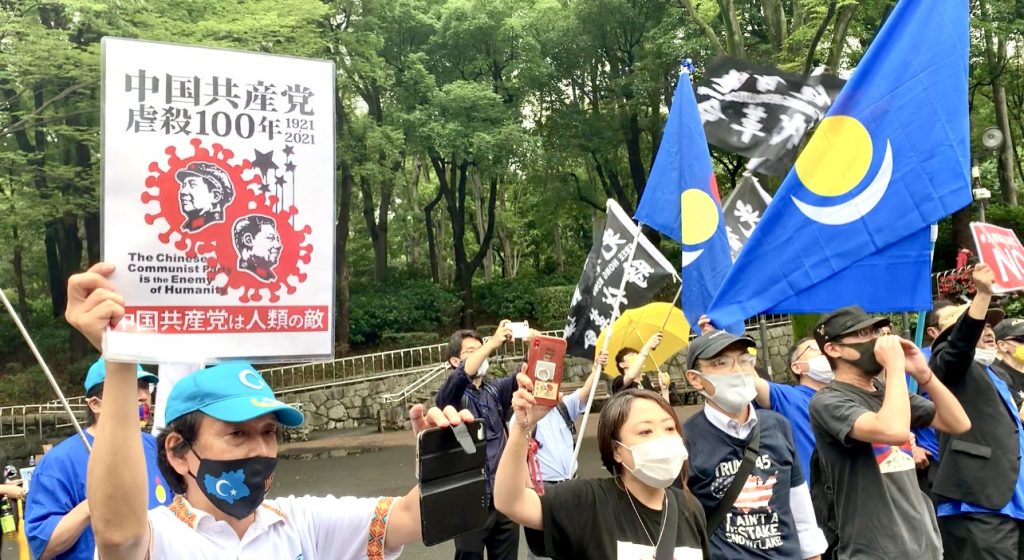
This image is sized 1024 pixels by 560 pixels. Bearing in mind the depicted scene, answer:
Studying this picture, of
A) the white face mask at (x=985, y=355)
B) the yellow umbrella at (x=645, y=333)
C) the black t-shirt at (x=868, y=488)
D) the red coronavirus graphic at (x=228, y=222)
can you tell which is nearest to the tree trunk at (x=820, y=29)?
the yellow umbrella at (x=645, y=333)

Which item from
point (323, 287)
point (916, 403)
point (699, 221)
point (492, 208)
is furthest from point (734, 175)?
point (323, 287)

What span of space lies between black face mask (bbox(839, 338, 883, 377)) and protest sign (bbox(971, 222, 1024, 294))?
128cm

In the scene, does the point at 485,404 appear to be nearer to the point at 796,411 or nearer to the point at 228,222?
the point at 796,411

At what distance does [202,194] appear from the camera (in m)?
2.25

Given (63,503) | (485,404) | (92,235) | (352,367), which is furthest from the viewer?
(92,235)

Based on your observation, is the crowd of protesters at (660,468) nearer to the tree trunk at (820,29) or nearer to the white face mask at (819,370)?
the white face mask at (819,370)

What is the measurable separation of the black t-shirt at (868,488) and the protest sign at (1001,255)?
4.79ft

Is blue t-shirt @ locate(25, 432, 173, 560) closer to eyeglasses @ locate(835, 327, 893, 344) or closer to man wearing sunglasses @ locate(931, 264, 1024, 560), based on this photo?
eyeglasses @ locate(835, 327, 893, 344)

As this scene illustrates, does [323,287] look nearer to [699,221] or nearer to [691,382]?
[691,382]

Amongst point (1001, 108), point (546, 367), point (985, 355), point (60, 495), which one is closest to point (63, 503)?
point (60, 495)

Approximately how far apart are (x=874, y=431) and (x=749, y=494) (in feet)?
1.97

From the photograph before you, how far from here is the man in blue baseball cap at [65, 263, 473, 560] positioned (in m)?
1.68

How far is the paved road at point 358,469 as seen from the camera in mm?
10297

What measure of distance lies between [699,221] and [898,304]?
1.76 m
